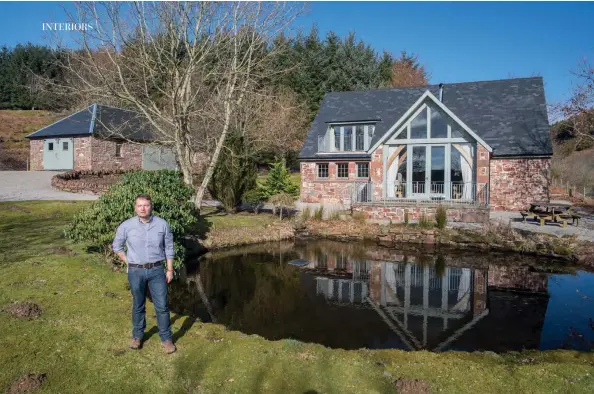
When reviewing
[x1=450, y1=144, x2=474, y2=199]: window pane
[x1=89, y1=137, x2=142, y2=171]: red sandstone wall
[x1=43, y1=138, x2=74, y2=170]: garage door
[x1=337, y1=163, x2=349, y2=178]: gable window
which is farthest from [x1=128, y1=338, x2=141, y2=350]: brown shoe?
[x1=43, y1=138, x2=74, y2=170]: garage door

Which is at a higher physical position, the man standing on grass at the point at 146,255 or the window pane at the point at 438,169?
the window pane at the point at 438,169

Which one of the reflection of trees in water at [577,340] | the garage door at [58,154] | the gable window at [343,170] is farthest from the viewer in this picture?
the garage door at [58,154]

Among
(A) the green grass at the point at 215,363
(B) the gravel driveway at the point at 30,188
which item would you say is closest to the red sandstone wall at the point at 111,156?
(B) the gravel driveway at the point at 30,188

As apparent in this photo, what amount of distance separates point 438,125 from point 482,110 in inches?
196

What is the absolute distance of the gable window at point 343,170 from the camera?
25078 mm

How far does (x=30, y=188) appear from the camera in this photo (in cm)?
2523

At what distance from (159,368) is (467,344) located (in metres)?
5.09

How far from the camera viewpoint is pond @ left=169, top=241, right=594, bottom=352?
754 cm

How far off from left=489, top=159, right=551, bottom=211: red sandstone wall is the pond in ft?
29.2

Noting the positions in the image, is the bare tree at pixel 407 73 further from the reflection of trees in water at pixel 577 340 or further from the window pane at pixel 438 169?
the reflection of trees in water at pixel 577 340

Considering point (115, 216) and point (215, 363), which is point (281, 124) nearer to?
point (115, 216)

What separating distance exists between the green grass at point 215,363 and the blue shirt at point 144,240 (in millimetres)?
1310

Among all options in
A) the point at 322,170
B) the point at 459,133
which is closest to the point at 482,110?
the point at 459,133

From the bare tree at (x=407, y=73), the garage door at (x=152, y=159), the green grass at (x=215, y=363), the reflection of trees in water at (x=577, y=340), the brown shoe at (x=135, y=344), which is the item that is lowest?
the reflection of trees in water at (x=577, y=340)
